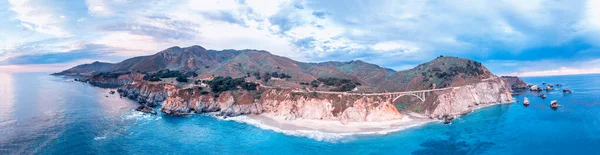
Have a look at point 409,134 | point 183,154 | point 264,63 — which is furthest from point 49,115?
point 264,63

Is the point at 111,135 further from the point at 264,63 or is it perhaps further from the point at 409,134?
the point at 264,63

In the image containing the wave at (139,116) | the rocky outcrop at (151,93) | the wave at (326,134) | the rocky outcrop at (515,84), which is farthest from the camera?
the rocky outcrop at (515,84)

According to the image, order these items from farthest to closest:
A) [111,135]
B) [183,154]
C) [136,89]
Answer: [136,89], [111,135], [183,154]

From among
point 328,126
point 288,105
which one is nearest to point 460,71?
point 328,126

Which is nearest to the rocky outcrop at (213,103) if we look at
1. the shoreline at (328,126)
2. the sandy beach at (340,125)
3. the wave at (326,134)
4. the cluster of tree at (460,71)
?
the shoreline at (328,126)

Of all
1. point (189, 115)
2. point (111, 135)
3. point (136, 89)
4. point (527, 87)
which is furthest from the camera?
point (527, 87)

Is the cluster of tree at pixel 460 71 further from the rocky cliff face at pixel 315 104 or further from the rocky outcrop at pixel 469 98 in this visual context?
the rocky cliff face at pixel 315 104

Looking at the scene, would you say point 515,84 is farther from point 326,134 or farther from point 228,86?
point 228,86
